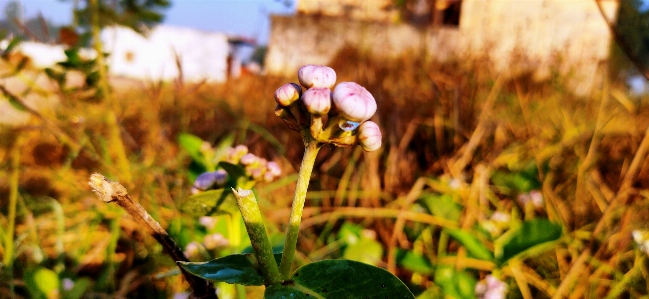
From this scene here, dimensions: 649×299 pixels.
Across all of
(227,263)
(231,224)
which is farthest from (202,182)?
(227,263)

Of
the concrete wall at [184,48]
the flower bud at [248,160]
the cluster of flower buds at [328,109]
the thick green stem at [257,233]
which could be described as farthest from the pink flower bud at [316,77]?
the concrete wall at [184,48]

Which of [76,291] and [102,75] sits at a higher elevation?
[102,75]

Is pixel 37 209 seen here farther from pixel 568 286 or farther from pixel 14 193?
pixel 568 286

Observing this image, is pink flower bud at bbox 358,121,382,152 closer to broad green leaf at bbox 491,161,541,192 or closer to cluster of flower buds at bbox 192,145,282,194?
cluster of flower buds at bbox 192,145,282,194

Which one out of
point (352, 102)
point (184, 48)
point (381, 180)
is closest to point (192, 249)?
point (352, 102)

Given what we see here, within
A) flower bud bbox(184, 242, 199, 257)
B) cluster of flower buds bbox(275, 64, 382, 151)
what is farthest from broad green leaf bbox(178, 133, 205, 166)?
cluster of flower buds bbox(275, 64, 382, 151)

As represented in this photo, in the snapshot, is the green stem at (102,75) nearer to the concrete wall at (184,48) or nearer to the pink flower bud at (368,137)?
the pink flower bud at (368,137)

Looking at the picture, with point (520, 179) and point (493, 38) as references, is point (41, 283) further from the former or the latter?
point (493, 38)
